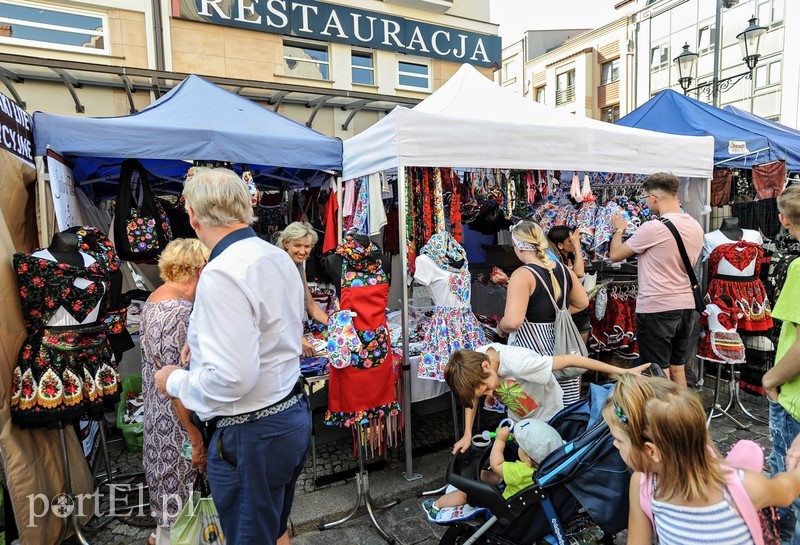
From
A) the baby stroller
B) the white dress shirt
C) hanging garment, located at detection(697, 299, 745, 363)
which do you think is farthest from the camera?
hanging garment, located at detection(697, 299, 745, 363)

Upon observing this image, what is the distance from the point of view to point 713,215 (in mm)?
5969

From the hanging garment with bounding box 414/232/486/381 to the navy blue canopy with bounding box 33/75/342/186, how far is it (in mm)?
1304

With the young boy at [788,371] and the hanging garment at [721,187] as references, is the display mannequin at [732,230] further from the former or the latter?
the young boy at [788,371]

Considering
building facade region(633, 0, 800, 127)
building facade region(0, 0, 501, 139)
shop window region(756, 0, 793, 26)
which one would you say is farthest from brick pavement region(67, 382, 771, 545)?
shop window region(756, 0, 793, 26)

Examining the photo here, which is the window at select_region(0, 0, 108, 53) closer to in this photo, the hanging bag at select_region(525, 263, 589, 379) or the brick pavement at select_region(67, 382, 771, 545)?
the brick pavement at select_region(67, 382, 771, 545)

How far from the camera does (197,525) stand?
178cm

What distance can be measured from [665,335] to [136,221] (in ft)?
13.2

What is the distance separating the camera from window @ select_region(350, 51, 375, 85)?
9.83m

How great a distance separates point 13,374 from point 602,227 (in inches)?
163

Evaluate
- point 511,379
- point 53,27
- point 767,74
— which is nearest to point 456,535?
point 511,379

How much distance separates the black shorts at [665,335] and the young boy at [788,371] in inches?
50.0

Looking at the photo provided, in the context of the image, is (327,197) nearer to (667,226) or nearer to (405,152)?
(405,152)

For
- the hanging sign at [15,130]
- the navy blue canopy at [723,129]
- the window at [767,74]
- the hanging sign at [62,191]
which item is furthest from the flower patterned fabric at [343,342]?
the window at [767,74]

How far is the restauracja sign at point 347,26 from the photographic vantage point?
27.2 ft
